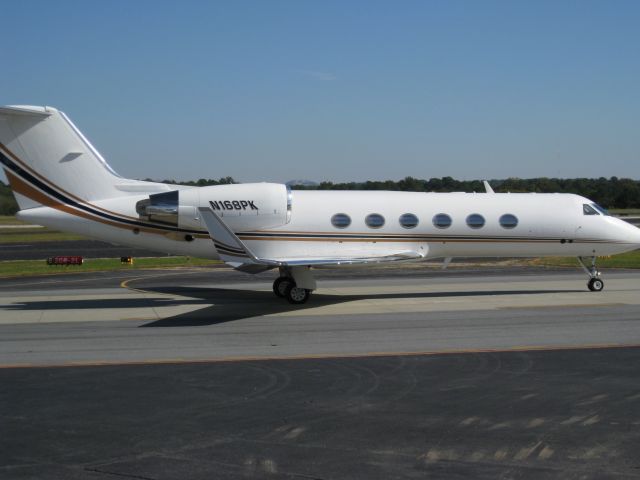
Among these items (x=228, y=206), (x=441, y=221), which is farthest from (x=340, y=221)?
(x=228, y=206)

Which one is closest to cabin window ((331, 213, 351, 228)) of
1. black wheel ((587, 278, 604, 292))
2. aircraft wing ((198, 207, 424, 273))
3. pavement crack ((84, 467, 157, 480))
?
aircraft wing ((198, 207, 424, 273))

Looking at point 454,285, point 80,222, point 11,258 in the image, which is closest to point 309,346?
point 80,222

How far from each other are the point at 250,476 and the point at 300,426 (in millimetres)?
1711

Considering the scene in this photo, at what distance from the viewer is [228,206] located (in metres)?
20.0

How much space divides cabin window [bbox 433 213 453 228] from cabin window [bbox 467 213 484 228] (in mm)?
580

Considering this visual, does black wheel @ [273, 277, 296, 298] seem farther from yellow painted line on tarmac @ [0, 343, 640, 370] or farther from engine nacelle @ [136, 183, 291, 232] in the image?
yellow painted line on tarmac @ [0, 343, 640, 370]

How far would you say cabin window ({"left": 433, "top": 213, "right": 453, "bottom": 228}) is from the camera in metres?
21.0

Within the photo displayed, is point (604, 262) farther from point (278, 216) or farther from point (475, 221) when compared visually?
point (278, 216)

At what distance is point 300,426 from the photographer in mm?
9078

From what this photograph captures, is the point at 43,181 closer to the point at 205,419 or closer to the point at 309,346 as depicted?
the point at 309,346

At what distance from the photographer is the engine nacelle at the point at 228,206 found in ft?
64.6

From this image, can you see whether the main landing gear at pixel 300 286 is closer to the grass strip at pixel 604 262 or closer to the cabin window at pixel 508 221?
the cabin window at pixel 508 221

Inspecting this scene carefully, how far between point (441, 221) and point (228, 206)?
20.0 ft

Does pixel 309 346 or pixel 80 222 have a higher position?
pixel 80 222
